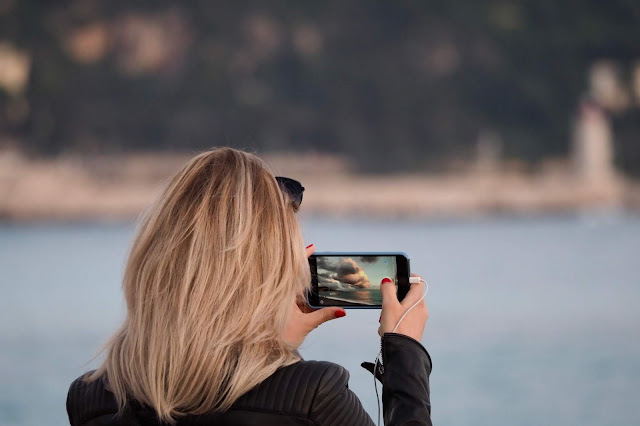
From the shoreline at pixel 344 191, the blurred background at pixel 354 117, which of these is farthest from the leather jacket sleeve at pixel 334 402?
the shoreline at pixel 344 191

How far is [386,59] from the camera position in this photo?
43.6 metres

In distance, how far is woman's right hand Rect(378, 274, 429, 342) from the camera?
3.28 feet

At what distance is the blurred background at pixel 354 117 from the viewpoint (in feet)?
114

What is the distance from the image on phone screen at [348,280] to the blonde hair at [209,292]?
5.1 inches

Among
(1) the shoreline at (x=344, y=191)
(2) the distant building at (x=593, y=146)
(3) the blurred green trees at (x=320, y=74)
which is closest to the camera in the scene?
(1) the shoreline at (x=344, y=191)

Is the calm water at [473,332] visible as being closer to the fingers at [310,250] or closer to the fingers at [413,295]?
the fingers at [310,250]

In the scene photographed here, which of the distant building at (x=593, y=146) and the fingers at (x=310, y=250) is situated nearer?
the fingers at (x=310, y=250)

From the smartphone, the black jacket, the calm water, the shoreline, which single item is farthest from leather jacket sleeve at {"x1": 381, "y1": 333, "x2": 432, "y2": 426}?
the shoreline

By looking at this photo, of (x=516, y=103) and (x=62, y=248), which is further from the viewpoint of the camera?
(x=516, y=103)

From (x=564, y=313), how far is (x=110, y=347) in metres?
12.9

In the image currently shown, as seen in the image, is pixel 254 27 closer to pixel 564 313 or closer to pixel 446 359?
pixel 564 313

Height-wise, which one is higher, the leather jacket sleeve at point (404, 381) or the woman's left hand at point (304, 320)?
the woman's left hand at point (304, 320)

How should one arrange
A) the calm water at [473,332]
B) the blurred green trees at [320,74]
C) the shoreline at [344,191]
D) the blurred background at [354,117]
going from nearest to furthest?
the calm water at [473,332] < the blurred background at [354,117] < the shoreline at [344,191] < the blurred green trees at [320,74]

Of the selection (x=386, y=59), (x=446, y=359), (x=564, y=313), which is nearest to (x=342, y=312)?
(x=446, y=359)
